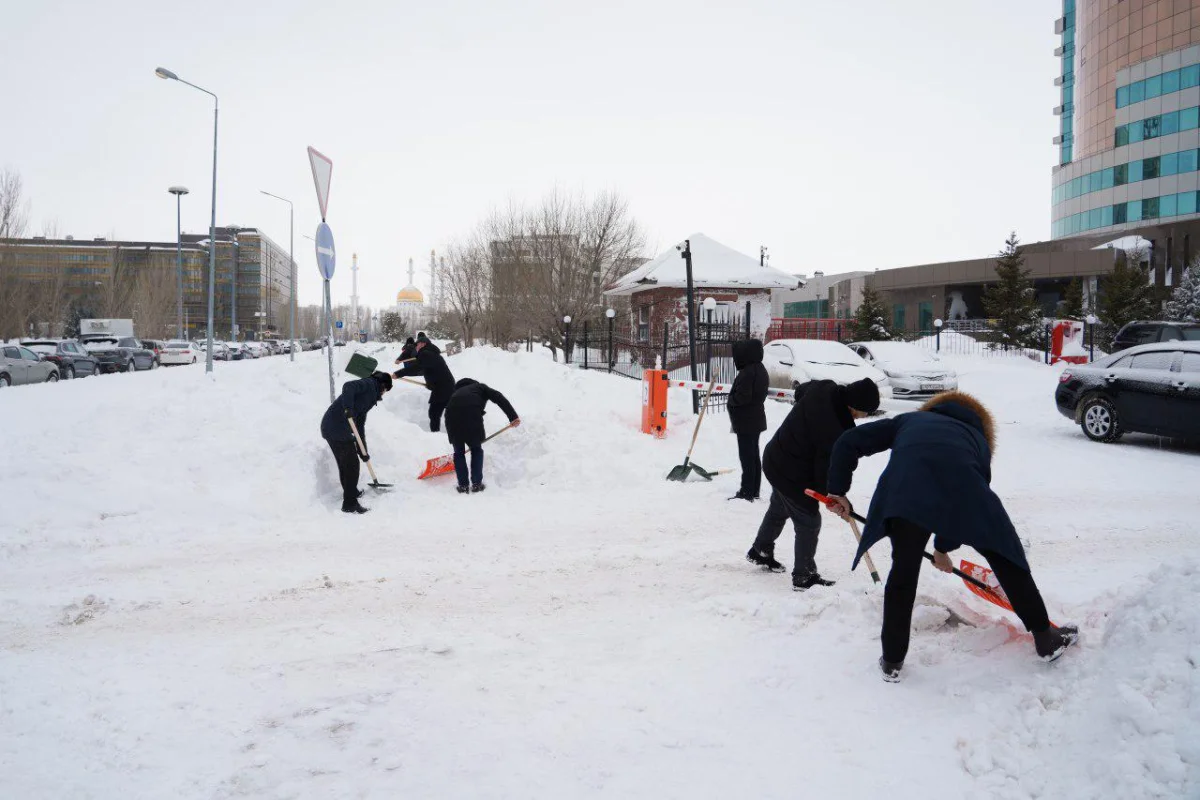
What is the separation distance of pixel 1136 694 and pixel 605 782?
2.00m

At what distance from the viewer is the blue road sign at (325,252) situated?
849 cm

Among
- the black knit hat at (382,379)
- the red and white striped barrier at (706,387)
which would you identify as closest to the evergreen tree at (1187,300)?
the red and white striped barrier at (706,387)

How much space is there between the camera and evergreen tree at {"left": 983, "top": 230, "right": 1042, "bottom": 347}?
27.4 m

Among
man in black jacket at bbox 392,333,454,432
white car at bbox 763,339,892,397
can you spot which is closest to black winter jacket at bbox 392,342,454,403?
man in black jacket at bbox 392,333,454,432

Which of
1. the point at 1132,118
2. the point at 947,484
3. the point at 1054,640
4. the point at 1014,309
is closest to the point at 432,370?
the point at 947,484

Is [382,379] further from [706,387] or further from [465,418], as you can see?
[706,387]

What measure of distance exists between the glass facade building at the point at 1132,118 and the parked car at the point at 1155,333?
122ft

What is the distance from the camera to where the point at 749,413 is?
7.77 metres

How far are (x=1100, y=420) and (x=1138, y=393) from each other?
70 centimetres

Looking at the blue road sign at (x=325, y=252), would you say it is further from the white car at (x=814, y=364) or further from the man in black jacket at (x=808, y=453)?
the white car at (x=814, y=364)

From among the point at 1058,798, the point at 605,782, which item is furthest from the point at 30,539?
the point at 1058,798

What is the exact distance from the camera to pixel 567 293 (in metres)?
29.8

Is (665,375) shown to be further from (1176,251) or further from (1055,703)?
(1176,251)

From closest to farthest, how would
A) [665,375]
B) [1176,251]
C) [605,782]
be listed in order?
[605,782], [665,375], [1176,251]
